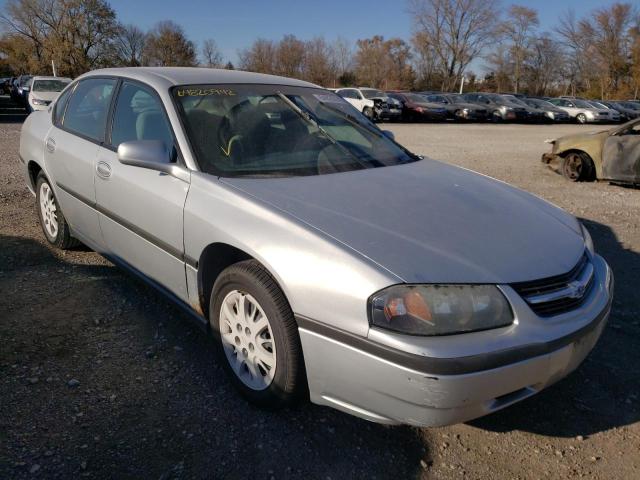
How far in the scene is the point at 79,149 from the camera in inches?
144

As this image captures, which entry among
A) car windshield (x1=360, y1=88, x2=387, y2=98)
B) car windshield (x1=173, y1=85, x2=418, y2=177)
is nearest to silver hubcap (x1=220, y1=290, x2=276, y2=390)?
car windshield (x1=173, y1=85, x2=418, y2=177)

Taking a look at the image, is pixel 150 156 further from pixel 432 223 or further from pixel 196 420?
pixel 432 223

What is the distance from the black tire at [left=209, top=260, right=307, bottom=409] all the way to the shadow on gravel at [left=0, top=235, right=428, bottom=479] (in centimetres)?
16

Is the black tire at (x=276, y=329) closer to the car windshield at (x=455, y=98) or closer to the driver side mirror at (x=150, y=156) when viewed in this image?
the driver side mirror at (x=150, y=156)

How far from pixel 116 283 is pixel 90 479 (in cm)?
200

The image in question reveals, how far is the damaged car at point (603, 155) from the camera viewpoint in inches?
319

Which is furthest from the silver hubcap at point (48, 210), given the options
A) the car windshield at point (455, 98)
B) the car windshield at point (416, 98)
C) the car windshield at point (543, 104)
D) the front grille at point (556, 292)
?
the car windshield at point (543, 104)

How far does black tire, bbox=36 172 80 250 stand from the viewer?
4.20m

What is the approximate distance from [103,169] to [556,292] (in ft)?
8.91

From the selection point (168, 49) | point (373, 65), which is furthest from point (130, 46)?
point (373, 65)

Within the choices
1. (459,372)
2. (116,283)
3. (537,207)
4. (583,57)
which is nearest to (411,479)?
(459,372)

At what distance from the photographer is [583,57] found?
55.8 meters

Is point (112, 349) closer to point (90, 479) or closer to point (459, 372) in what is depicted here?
point (90, 479)

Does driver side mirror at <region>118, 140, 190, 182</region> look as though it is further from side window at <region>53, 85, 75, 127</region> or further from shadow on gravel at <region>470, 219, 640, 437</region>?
shadow on gravel at <region>470, 219, 640, 437</region>
